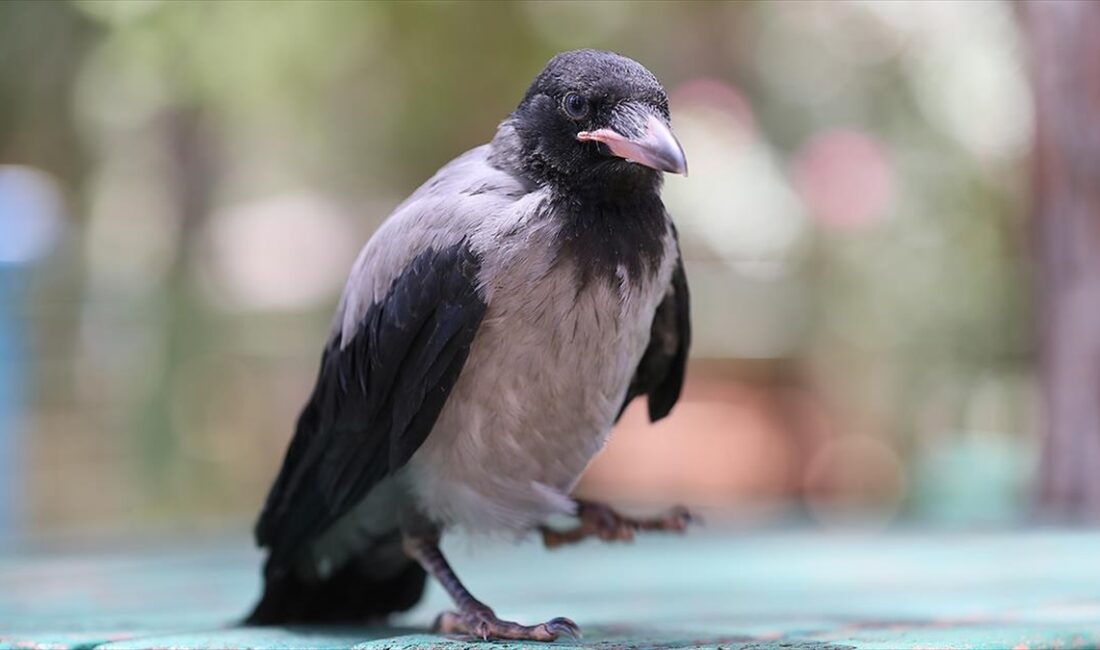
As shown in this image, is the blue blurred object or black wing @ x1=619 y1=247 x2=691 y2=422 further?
the blue blurred object

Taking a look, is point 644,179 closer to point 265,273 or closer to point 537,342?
point 537,342

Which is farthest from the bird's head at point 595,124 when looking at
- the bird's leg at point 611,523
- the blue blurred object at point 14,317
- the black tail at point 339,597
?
the blue blurred object at point 14,317

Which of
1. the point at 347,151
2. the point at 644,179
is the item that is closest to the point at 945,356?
the point at 347,151

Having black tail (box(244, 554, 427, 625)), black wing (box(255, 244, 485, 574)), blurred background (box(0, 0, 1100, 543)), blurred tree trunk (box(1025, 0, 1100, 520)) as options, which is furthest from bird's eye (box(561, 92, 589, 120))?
blurred background (box(0, 0, 1100, 543))

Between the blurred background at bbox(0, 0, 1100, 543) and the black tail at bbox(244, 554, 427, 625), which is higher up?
the blurred background at bbox(0, 0, 1100, 543)

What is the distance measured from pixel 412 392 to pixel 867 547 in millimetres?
2925

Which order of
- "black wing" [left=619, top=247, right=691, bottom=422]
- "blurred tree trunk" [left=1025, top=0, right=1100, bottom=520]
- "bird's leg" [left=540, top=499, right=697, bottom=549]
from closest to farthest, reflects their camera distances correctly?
"bird's leg" [left=540, top=499, right=697, bottom=549], "black wing" [left=619, top=247, right=691, bottom=422], "blurred tree trunk" [left=1025, top=0, right=1100, bottom=520]

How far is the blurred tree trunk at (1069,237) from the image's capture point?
5961 millimetres

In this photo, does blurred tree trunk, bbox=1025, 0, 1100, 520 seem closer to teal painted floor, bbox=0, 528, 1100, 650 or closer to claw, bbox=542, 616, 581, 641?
teal painted floor, bbox=0, 528, 1100, 650

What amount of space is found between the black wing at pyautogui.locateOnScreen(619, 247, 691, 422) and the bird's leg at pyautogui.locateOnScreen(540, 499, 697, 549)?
23 cm

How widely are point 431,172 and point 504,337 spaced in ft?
24.2

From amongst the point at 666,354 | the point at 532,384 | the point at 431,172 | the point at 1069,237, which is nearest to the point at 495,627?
the point at 532,384

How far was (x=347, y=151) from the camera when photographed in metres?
10.2

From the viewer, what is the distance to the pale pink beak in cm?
245
